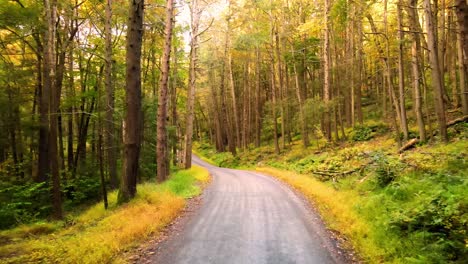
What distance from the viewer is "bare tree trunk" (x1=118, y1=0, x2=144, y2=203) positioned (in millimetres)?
9492

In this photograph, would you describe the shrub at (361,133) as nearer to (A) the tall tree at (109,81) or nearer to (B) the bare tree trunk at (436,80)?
(B) the bare tree trunk at (436,80)

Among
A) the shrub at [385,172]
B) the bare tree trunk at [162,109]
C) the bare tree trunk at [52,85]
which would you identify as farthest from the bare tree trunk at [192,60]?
the shrub at [385,172]

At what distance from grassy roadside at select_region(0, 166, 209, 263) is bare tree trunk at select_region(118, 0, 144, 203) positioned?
1.94 ft

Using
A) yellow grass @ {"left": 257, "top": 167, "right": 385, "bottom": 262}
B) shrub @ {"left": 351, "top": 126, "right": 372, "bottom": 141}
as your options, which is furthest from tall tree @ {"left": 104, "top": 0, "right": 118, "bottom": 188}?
shrub @ {"left": 351, "top": 126, "right": 372, "bottom": 141}

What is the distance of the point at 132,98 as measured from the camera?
9562 millimetres

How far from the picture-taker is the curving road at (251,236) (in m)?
5.35

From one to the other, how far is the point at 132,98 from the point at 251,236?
564 centimetres

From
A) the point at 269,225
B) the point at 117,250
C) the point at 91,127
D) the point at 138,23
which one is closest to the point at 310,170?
the point at 269,225

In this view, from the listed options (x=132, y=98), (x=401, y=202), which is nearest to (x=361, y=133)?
(x=401, y=202)

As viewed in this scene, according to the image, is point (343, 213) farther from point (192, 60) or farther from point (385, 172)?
point (192, 60)

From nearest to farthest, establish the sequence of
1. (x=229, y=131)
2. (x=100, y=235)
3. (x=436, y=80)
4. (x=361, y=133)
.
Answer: (x=100, y=235) < (x=436, y=80) < (x=361, y=133) < (x=229, y=131)

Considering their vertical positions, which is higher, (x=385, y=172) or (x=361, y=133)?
(x=361, y=133)

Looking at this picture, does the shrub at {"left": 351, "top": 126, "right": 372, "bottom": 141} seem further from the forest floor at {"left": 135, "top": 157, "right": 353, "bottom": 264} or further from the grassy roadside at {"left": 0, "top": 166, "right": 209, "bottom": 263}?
the grassy roadside at {"left": 0, "top": 166, "right": 209, "bottom": 263}

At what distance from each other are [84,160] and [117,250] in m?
15.8
